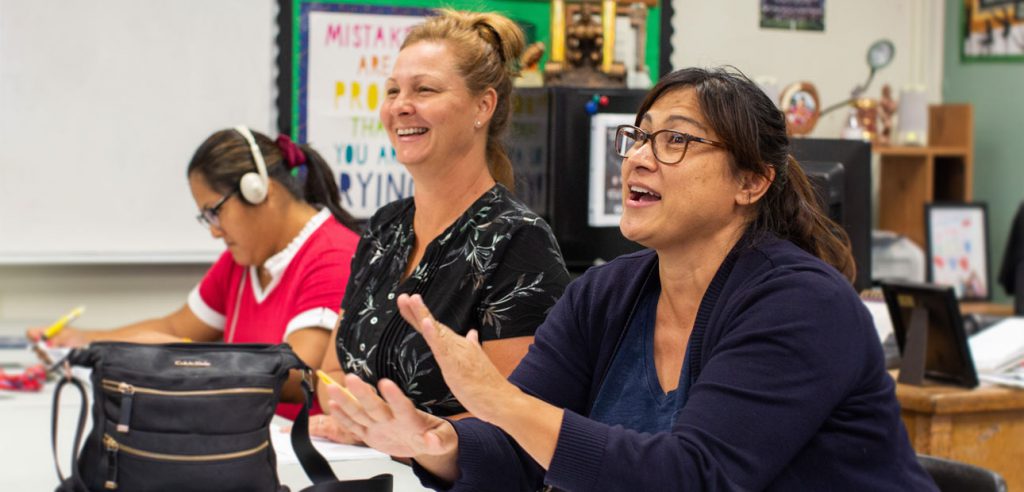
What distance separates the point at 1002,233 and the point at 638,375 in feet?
15.2

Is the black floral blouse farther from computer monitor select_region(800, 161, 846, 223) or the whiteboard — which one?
the whiteboard

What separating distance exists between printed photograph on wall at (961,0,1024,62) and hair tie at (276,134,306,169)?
3917 mm

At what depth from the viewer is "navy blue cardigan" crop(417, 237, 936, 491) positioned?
1219 mm

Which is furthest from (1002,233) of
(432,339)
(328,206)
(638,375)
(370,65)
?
(432,339)

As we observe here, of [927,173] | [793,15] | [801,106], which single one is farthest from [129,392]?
[927,173]

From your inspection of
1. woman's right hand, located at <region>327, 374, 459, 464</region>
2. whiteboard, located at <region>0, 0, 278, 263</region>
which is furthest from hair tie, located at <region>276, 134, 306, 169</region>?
woman's right hand, located at <region>327, 374, 459, 464</region>

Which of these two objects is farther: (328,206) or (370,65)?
(370,65)

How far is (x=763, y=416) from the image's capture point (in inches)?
48.8

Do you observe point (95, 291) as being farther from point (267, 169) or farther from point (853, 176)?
point (853, 176)

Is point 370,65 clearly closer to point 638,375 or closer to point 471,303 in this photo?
point 471,303

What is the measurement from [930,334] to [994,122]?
10.5 ft

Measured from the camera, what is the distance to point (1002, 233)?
558 centimetres

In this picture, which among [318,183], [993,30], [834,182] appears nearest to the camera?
[834,182]

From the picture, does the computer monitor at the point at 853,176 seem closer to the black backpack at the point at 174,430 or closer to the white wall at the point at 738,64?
the black backpack at the point at 174,430
